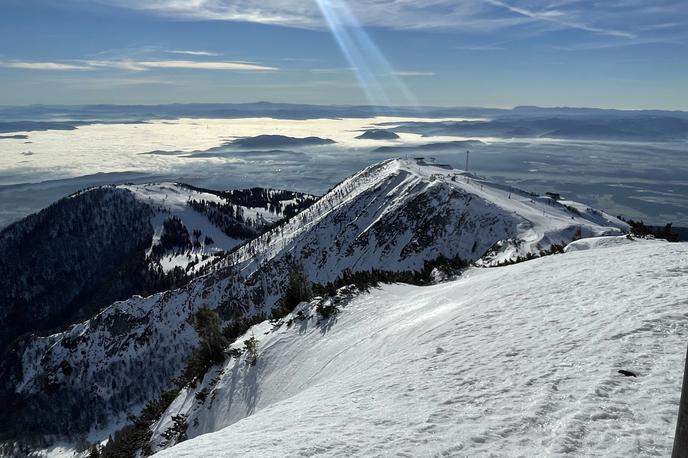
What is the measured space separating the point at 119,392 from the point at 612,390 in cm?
17938

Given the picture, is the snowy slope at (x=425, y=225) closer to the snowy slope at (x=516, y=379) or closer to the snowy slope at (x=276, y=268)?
the snowy slope at (x=276, y=268)

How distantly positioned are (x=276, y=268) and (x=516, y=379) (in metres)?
153

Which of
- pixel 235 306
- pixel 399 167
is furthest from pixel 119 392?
pixel 399 167

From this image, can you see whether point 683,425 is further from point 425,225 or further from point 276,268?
point 276,268

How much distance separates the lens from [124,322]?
16850 cm

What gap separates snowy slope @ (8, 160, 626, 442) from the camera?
127562 mm

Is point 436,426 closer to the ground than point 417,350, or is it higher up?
higher up

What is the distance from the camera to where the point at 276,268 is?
6353 inches

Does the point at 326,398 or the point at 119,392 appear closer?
the point at 326,398

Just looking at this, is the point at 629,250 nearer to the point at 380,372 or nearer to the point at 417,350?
the point at 417,350

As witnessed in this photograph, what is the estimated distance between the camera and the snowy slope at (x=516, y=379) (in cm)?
886

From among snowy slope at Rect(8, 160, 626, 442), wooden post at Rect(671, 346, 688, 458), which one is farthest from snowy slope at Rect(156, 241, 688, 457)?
snowy slope at Rect(8, 160, 626, 442)

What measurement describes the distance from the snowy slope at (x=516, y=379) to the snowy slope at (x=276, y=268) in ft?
323

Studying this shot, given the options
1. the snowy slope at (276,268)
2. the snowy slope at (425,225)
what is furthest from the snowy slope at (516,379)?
the snowy slope at (276,268)
